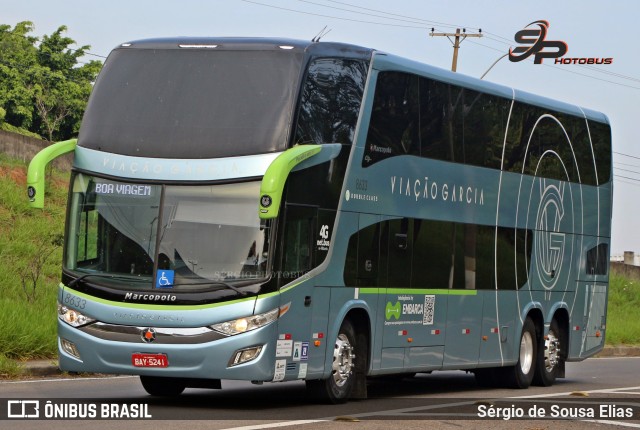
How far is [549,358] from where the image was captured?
21.4 metres

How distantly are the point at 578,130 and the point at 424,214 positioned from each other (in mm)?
6172

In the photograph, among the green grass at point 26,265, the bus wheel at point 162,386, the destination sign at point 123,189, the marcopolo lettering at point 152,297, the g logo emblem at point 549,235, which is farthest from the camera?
the g logo emblem at point 549,235

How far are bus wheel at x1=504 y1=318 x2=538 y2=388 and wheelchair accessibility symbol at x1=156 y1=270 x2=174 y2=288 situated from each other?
8208 mm

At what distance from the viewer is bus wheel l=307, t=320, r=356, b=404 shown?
14969 mm

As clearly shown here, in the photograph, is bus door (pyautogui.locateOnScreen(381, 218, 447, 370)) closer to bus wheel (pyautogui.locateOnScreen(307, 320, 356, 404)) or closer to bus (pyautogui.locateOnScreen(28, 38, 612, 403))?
bus (pyautogui.locateOnScreen(28, 38, 612, 403))

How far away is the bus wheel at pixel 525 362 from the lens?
2028 cm

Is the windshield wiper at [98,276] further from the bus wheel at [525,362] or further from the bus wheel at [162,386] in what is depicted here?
the bus wheel at [525,362]

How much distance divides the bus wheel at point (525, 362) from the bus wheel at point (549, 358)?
0.50ft

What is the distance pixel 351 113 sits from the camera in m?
15.1

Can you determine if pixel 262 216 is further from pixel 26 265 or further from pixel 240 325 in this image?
pixel 26 265

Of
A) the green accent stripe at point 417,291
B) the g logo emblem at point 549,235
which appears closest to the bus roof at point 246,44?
the green accent stripe at point 417,291

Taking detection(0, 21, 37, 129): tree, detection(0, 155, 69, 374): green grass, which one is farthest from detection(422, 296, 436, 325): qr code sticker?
detection(0, 21, 37, 129): tree

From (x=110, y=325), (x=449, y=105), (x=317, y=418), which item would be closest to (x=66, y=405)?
(x=110, y=325)

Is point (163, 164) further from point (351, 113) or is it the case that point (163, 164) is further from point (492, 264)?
point (492, 264)
